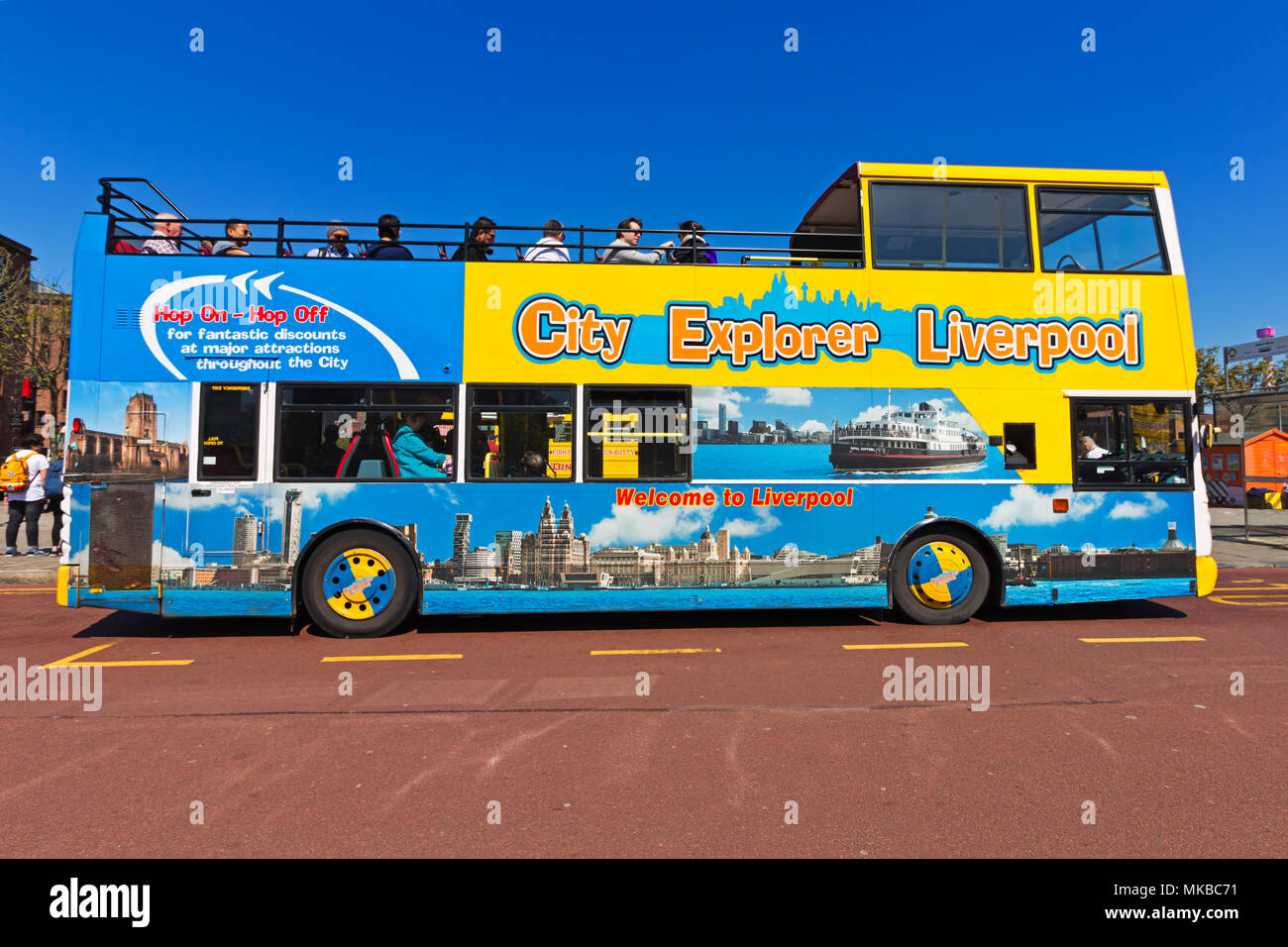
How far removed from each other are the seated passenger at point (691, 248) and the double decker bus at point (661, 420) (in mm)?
210

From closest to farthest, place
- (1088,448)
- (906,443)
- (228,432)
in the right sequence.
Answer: (228,432) → (906,443) → (1088,448)

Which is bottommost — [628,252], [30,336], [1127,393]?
[1127,393]

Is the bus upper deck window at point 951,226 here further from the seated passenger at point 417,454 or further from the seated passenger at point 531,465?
the seated passenger at point 417,454

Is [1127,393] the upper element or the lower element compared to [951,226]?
lower

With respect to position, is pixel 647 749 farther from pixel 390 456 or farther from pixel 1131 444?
pixel 1131 444

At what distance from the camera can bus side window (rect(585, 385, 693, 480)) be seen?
7340 millimetres

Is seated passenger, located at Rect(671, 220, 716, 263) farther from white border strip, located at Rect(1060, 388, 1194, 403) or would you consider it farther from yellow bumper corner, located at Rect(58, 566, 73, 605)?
yellow bumper corner, located at Rect(58, 566, 73, 605)

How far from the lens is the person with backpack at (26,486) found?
11.9 metres

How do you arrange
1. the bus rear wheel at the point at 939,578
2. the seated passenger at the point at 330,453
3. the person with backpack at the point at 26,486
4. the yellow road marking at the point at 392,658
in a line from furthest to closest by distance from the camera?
the person with backpack at the point at 26,486
the bus rear wheel at the point at 939,578
the seated passenger at the point at 330,453
the yellow road marking at the point at 392,658

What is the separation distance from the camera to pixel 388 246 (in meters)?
7.47

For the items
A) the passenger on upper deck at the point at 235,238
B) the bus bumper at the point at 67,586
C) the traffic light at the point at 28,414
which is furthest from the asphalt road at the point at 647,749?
the traffic light at the point at 28,414

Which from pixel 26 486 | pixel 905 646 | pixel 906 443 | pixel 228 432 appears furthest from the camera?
pixel 26 486

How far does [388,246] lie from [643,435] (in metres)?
3.20

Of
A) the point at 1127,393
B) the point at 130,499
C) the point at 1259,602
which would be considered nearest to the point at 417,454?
the point at 130,499
